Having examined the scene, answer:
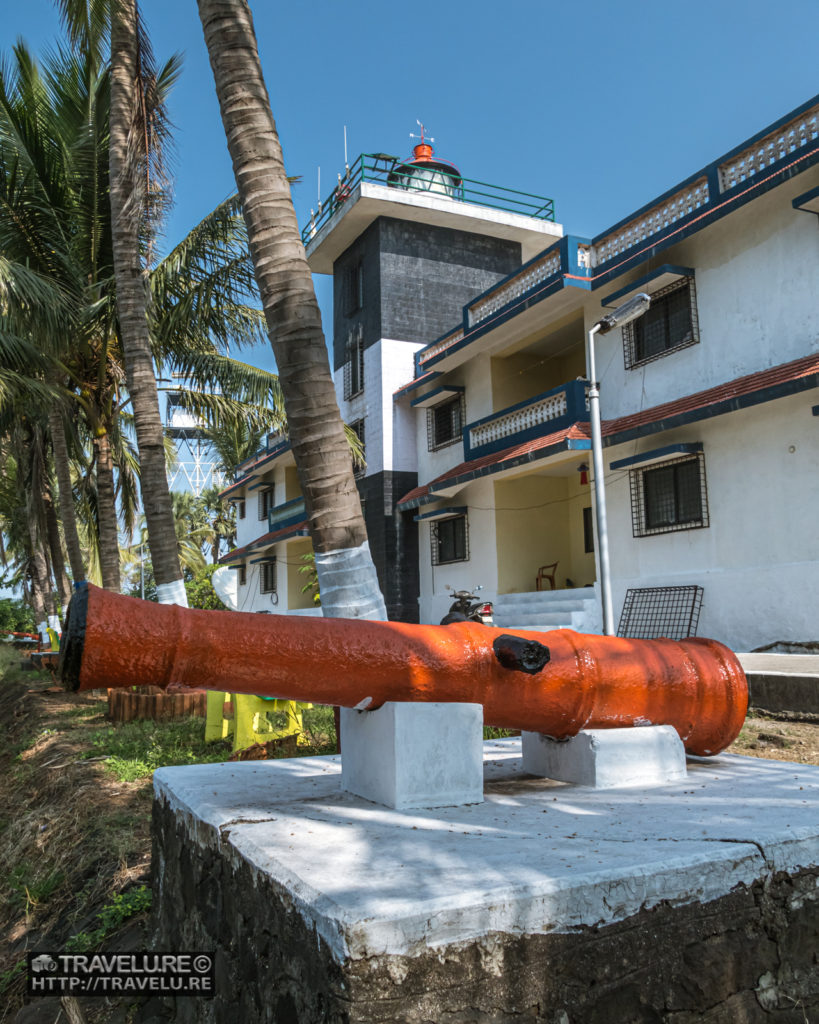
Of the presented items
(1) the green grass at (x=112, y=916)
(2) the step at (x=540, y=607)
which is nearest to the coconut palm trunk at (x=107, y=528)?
(2) the step at (x=540, y=607)

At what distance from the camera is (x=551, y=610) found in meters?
15.3

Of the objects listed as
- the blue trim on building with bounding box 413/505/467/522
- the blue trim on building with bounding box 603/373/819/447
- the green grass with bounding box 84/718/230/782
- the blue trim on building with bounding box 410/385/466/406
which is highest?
the blue trim on building with bounding box 410/385/466/406

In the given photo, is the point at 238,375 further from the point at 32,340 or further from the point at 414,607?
the point at 414,607

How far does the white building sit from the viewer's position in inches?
464

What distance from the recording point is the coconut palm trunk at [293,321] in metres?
4.83

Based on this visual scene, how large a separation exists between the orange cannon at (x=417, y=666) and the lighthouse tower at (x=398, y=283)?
1613 centimetres

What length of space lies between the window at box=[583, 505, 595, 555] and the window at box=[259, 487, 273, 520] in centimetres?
1421

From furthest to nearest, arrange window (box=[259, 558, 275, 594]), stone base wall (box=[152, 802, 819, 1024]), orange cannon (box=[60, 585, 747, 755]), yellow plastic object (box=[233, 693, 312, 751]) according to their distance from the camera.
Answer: window (box=[259, 558, 275, 594]) < yellow plastic object (box=[233, 693, 312, 751]) < orange cannon (box=[60, 585, 747, 755]) < stone base wall (box=[152, 802, 819, 1024])

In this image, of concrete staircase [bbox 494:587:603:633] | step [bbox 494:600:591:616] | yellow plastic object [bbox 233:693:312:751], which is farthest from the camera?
step [bbox 494:600:591:616]

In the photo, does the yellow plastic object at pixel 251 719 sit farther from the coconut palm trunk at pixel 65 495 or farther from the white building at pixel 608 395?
the coconut palm trunk at pixel 65 495

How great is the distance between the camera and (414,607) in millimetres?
20547

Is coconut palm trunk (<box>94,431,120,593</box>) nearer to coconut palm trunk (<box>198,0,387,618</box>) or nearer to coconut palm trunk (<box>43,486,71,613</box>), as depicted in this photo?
coconut palm trunk (<box>198,0,387,618</box>)

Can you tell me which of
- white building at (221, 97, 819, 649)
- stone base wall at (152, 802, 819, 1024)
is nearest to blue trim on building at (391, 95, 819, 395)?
white building at (221, 97, 819, 649)

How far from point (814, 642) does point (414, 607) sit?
1067cm
